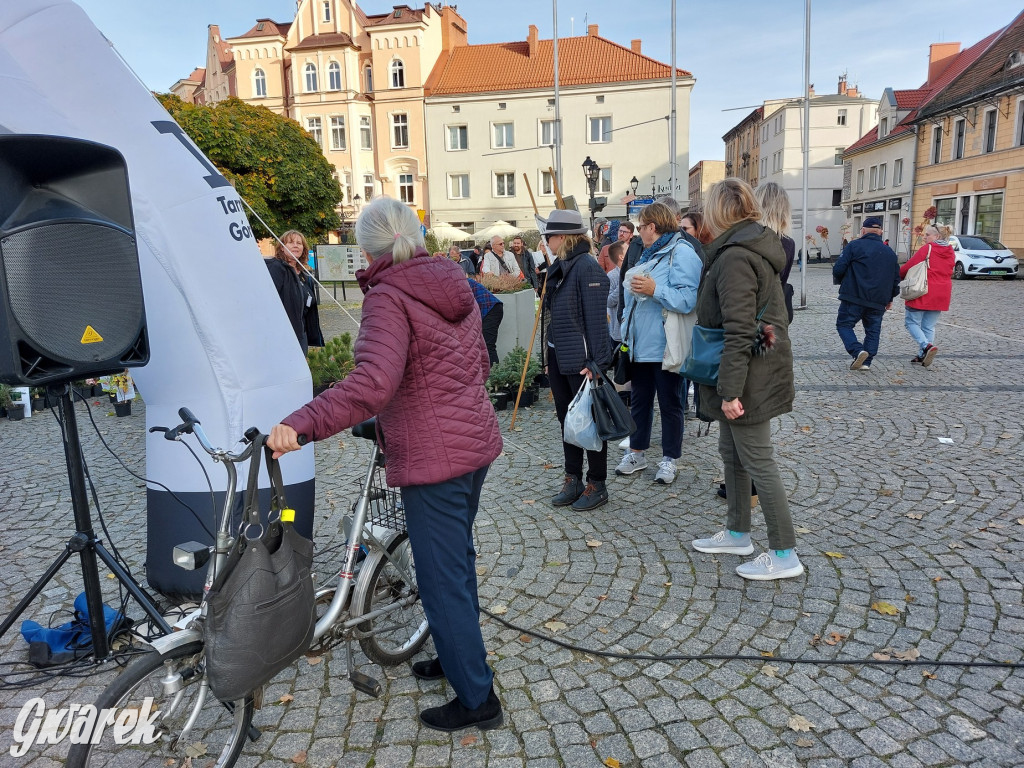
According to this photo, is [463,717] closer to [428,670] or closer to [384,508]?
[428,670]

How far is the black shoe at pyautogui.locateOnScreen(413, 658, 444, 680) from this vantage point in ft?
10.1

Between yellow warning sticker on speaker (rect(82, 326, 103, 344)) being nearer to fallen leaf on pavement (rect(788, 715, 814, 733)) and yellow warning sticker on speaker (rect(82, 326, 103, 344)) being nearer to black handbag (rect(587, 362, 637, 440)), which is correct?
black handbag (rect(587, 362, 637, 440))

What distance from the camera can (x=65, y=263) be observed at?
8.35ft

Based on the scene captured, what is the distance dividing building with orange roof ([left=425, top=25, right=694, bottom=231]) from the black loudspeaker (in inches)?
1637

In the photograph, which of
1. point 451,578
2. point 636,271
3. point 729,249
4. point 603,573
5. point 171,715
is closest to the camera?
point 171,715

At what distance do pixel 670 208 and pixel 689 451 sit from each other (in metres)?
2.13

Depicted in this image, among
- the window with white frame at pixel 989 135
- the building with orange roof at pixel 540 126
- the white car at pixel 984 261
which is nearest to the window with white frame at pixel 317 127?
the building with orange roof at pixel 540 126

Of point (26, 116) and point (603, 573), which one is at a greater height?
point (26, 116)

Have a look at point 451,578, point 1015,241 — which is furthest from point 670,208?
point 1015,241

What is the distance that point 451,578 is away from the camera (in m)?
2.59

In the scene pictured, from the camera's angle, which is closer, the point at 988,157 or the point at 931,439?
the point at 931,439

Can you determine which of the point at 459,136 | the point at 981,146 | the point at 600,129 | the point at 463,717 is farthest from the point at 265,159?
the point at 981,146

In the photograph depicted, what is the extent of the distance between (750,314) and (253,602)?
260 centimetres

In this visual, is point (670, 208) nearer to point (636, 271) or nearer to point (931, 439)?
point (636, 271)
